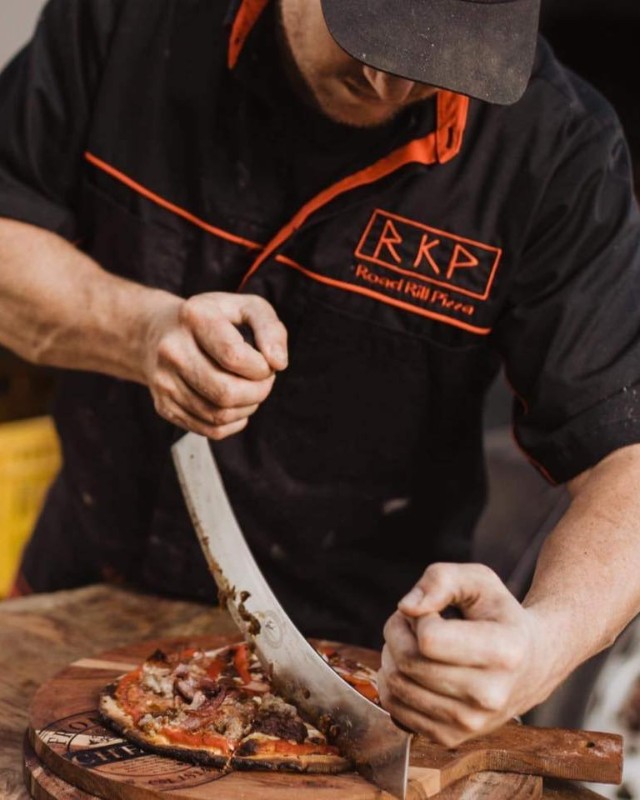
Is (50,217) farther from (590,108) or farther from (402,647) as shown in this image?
(402,647)

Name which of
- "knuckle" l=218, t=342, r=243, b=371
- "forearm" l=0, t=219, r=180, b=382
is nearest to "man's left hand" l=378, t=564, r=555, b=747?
"knuckle" l=218, t=342, r=243, b=371

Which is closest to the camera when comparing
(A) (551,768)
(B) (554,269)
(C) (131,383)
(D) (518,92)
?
(A) (551,768)

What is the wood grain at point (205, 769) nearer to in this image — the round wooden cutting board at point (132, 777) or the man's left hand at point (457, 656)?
the round wooden cutting board at point (132, 777)

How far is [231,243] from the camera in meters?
1.91

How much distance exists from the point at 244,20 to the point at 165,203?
31cm

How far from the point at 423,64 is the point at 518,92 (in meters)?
0.14

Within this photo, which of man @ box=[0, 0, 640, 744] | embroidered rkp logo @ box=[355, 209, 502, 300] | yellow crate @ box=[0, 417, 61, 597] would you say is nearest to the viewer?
man @ box=[0, 0, 640, 744]

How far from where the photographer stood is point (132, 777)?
134 cm

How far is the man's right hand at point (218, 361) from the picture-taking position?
1.39 meters

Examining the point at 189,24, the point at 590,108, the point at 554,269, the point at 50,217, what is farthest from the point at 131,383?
the point at 590,108

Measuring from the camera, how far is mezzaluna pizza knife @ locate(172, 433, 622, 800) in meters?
1.37

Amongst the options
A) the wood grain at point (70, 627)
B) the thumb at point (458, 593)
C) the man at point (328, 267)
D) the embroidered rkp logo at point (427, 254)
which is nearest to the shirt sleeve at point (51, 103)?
the man at point (328, 267)

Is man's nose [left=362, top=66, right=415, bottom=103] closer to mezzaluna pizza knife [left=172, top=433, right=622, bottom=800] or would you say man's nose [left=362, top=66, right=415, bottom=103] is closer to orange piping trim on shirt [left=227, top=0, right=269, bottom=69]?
orange piping trim on shirt [left=227, top=0, right=269, bottom=69]

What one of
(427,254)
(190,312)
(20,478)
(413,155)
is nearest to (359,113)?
(413,155)
